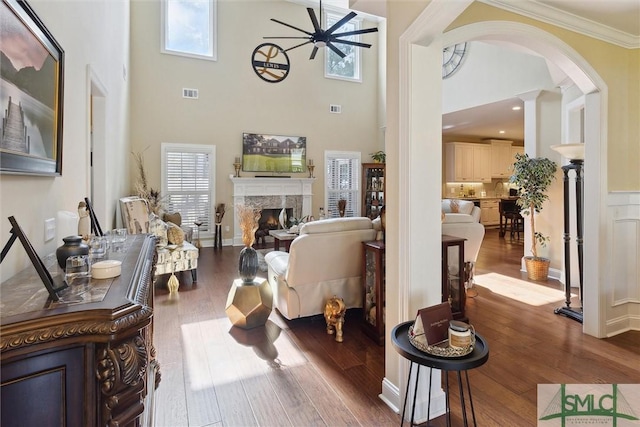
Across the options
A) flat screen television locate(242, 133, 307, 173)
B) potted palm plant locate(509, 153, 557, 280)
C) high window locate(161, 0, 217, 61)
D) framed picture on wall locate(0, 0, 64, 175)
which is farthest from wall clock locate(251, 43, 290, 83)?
framed picture on wall locate(0, 0, 64, 175)

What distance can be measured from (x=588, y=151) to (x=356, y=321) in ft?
8.36

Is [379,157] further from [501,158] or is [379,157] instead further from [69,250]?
[69,250]

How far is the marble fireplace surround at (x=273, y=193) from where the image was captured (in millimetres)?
7262

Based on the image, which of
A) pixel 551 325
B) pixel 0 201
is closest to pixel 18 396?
pixel 0 201

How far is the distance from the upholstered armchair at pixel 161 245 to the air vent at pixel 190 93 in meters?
3.47

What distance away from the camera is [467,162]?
9.46m

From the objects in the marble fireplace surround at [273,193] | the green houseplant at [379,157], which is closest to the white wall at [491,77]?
the green houseplant at [379,157]

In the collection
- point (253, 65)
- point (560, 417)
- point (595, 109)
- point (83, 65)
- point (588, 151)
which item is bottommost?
point (560, 417)

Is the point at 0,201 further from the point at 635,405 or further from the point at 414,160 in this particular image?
the point at 635,405

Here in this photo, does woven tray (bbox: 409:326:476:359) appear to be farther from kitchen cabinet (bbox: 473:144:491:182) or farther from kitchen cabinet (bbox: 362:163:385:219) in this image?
kitchen cabinet (bbox: 473:144:491:182)

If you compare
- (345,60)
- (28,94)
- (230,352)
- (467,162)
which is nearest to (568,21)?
(28,94)

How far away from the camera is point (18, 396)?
76 cm

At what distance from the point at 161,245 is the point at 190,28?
16.7 ft

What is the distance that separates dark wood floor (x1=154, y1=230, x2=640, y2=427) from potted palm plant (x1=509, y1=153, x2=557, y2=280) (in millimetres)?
1201
